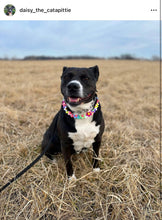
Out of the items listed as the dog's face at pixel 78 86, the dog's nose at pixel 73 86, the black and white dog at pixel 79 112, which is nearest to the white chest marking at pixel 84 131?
the black and white dog at pixel 79 112

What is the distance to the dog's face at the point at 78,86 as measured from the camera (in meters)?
1.62

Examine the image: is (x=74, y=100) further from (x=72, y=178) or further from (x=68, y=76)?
(x=72, y=178)

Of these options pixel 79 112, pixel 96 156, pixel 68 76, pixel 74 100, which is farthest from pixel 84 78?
pixel 96 156

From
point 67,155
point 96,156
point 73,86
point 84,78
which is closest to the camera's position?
point 73,86

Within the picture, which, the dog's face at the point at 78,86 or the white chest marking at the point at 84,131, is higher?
the dog's face at the point at 78,86

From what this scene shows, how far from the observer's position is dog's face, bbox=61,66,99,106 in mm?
1617

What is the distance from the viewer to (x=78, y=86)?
1.60 metres
